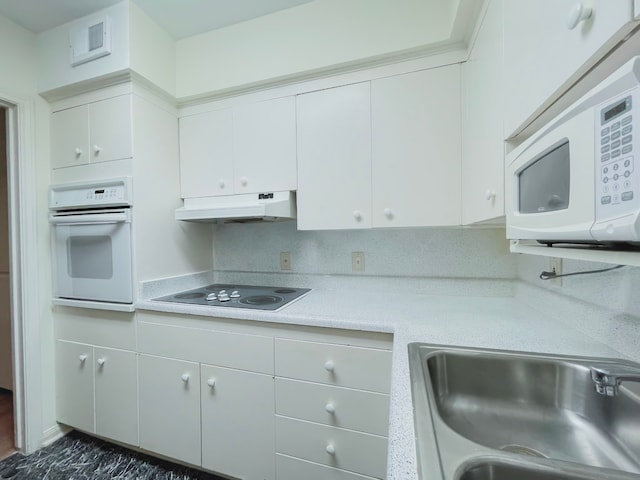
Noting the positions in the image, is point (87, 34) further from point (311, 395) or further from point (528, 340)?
point (528, 340)

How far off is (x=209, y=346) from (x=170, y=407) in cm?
45

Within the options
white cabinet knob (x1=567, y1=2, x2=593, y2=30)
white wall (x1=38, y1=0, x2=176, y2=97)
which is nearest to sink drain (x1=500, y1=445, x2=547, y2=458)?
white cabinet knob (x1=567, y1=2, x2=593, y2=30)

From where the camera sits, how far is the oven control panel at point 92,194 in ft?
5.04

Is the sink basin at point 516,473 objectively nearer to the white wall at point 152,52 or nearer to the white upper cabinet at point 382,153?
the white upper cabinet at point 382,153

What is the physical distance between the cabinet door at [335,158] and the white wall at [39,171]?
5.33 ft

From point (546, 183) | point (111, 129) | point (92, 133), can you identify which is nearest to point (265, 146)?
point (111, 129)

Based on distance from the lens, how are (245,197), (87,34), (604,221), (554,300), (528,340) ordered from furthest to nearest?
(245,197), (87,34), (554,300), (528,340), (604,221)

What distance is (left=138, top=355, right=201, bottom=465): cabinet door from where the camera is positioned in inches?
56.8

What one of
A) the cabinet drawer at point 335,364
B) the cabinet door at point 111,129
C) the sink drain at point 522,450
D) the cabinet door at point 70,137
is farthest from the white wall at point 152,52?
the sink drain at point 522,450

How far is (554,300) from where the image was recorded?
1145 mm

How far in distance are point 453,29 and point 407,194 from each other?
0.74m

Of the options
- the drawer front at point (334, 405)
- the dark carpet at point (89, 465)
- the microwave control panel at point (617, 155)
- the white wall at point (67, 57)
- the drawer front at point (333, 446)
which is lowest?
the dark carpet at point (89, 465)

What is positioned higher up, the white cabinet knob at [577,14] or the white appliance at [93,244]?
the white cabinet knob at [577,14]

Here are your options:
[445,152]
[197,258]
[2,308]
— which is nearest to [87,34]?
[197,258]
